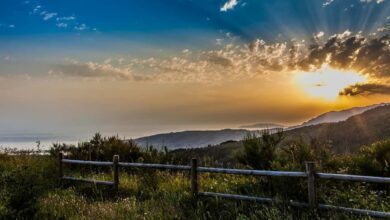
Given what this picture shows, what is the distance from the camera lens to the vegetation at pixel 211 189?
10.0 m

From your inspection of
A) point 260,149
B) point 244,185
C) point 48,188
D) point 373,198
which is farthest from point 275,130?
point 48,188

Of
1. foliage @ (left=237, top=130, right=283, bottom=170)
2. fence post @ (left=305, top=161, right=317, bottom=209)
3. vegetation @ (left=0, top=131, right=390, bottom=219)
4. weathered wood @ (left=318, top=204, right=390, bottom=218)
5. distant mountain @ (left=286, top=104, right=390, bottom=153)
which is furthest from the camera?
distant mountain @ (left=286, top=104, right=390, bottom=153)

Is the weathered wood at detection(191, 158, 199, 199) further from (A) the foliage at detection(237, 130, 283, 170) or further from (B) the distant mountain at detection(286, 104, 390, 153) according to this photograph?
(B) the distant mountain at detection(286, 104, 390, 153)

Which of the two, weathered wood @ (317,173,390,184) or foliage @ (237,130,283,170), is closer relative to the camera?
weathered wood @ (317,173,390,184)

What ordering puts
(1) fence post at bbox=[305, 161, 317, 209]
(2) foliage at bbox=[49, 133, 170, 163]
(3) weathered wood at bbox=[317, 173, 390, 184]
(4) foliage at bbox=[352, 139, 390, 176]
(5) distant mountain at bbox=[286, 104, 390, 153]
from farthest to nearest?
Result: 1. (5) distant mountain at bbox=[286, 104, 390, 153]
2. (2) foliage at bbox=[49, 133, 170, 163]
3. (4) foliage at bbox=[352, 139, 390, 176]
4. (1) fence post at bbox=[305, 161, 317, 209]
5. (3) weathered wood at bbox=[317, 173, 390, 184]

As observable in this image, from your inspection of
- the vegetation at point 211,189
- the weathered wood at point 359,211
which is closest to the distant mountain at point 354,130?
the vegetation at point 211,189

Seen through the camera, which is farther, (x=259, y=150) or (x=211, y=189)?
(x=259, y=150)

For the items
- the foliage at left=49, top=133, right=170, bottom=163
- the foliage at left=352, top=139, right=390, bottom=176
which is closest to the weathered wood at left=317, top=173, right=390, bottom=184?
the foliage at left=352, top=139, right=390, bottom=176

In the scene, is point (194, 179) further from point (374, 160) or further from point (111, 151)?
point (111, 151)

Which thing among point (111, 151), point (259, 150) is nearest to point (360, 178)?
point (259, 150)

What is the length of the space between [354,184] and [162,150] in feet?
32.7

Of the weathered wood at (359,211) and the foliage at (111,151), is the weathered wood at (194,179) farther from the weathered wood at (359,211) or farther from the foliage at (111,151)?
the foliage at (111,151)

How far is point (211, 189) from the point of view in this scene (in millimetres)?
12352

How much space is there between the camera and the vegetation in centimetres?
1002
